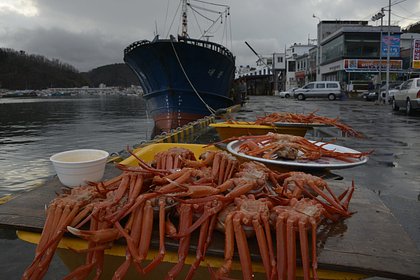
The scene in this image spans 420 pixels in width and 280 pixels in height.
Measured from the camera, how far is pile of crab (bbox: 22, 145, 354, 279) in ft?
→ 5.10

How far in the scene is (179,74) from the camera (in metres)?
15.0

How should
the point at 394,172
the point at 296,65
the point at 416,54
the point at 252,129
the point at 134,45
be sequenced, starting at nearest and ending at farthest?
the point at 394,172
the point at 252,129
the point at 134,45
the point at 416,54
the point at 296,65

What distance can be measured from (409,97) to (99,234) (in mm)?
18824

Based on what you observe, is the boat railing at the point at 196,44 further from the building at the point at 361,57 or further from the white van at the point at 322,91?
the building at the point at 361,57

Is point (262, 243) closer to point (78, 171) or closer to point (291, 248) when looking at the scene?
point (291, 248)

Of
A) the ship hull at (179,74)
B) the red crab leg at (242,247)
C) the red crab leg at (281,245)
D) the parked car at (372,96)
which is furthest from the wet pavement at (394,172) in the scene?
the parked car at (372,96)

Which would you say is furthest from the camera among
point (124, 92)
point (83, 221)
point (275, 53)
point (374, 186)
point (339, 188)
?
point (124, 92)

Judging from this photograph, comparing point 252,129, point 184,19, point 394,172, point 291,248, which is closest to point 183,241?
point 291,248

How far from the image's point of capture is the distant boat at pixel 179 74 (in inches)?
575

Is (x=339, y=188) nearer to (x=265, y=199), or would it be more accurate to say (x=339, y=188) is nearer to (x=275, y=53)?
(x=265, y=199)

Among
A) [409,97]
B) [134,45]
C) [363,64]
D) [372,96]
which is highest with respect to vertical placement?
[363,64]

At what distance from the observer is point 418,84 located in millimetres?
16062

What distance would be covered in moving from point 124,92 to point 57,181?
165m

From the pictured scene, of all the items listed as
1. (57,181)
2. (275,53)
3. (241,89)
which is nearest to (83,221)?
(57,181)
